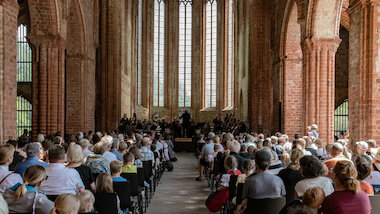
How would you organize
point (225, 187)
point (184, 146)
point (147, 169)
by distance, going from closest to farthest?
point (225, 187)
point (147, 169)
point (184, 146)

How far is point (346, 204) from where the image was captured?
334 cm

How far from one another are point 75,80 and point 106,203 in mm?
13953

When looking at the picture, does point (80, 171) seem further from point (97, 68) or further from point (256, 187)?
point (97, 68)

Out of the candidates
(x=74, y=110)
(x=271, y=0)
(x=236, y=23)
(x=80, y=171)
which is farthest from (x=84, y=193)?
(x=236, y=23)

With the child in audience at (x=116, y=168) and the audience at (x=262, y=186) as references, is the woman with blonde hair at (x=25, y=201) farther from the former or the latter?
the audience at (x=262, y=186)

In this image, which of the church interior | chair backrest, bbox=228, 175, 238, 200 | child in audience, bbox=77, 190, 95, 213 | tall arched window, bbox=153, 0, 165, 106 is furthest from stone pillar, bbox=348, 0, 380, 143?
tall arched window, bbox=153, 0, 165, 106

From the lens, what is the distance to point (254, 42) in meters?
21.7

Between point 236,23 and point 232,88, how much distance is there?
5548mm

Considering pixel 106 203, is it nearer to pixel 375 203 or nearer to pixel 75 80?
pixel 375 203

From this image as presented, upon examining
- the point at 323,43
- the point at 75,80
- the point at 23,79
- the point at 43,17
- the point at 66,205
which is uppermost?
the point at 43,17

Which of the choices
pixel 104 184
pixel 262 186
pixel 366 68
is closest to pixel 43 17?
pixel 366 68

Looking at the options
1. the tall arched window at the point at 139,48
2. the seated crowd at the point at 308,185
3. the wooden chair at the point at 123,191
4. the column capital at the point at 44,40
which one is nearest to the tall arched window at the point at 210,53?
the tall arched window at the point at 139,48

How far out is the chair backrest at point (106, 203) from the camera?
439cm

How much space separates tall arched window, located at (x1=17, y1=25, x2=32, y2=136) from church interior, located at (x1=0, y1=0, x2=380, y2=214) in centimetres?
6
